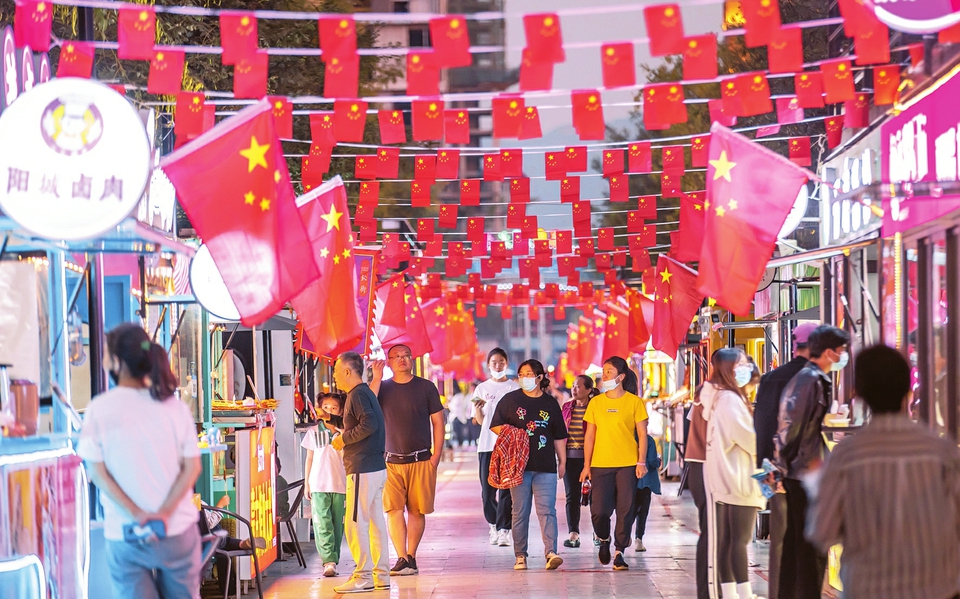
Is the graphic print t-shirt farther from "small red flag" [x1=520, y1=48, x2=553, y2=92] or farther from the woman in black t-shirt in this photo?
"small red flag" [x1=520, y1=48, x2=553, y2=92]

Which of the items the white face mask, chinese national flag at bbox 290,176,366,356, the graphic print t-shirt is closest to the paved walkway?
the graphic print t-shirt

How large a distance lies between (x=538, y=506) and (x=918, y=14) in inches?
258

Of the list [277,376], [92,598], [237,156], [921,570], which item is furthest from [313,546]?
[921,570]

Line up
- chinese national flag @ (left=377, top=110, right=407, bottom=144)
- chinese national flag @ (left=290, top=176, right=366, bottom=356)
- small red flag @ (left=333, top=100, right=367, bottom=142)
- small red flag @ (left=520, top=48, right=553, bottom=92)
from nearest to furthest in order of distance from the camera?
small red flag @ (left=520, top=48, right=553, bottom=92)
chinese national flag @ (left=290, top=176, right=366, bottom=356)
small red flag @ (left=333, top=100, right=367, bottom=142)
chinese national flag @ (left=377, top=110, right=407, bottom=144)

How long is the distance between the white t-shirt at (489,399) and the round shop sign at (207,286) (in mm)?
5106

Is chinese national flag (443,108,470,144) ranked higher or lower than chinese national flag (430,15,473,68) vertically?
lower

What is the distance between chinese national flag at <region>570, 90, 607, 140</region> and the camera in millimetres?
12219

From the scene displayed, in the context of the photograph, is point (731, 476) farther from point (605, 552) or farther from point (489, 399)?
point (489, 399)

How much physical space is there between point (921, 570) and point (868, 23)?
5838 mm

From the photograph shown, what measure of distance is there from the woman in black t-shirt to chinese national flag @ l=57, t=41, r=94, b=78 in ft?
17.8

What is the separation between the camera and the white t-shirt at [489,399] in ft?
50.6

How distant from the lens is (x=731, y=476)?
923 cm

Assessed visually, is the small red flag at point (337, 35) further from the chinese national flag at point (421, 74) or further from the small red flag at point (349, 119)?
the small red flag at point (349, 119)

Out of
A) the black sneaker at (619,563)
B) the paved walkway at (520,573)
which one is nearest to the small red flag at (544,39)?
the paved walkway at (520,573)
